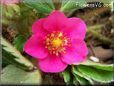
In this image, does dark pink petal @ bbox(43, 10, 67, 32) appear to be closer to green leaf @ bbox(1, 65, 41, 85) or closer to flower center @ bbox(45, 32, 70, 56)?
flower center @ bbox(45, 32, 70, 56)

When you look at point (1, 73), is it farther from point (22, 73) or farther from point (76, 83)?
point (76, 83)

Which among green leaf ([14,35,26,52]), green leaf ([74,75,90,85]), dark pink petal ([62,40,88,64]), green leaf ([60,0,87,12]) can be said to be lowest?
green leaf ([74,75,90,85])

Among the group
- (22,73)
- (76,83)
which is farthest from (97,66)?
(22,73)

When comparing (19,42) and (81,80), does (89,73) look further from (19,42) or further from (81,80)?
(19,42)

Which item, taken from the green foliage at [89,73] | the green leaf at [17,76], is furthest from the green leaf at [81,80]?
the green leaf at [17,76]

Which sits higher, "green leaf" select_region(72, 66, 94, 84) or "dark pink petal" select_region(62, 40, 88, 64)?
"dark pink petal" select_region(62, 40, 88, 64)

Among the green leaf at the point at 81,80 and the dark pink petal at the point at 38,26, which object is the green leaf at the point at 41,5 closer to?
the dark pink petal at the point at 38,26

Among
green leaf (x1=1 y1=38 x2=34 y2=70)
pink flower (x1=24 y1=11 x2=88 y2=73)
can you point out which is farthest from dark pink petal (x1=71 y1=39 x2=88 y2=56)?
green leaf (x1=1 y1=38 x2=34 y2=70)
